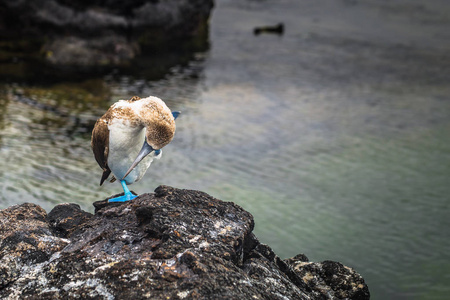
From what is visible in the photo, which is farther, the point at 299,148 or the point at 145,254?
the point at 299,148

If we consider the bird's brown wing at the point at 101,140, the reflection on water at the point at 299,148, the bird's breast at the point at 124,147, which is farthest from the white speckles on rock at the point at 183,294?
the reflection on water at the point at 299,148

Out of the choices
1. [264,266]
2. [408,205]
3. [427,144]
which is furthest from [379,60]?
[264,266]

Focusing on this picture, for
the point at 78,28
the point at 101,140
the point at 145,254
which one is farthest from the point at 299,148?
the point at 78,28

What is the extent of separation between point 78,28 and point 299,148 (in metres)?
8.90

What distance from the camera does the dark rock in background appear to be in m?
16.4

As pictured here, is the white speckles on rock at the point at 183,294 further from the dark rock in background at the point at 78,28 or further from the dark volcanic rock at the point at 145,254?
the dark rock in background at the point at 78,28

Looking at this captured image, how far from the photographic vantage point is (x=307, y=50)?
64.9 ft

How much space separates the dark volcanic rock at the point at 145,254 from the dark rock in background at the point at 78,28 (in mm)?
13193

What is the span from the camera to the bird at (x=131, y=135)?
13.1 feet

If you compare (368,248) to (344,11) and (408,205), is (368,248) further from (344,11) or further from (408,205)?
(344,11)

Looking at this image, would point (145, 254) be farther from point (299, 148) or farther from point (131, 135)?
point (299, 148)

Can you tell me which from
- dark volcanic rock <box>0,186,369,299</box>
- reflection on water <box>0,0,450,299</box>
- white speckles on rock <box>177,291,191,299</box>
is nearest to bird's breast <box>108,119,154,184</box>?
dark volcanic rock <box>0,186,369,299</box>

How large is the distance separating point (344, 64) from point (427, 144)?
23.4 ft

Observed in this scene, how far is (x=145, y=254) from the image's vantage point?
3.33 metres
